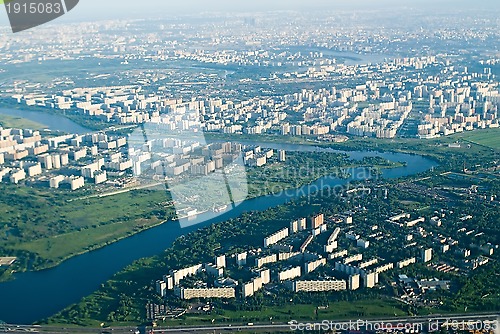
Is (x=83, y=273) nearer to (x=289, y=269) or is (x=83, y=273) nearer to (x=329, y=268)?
(x=289, y=269)

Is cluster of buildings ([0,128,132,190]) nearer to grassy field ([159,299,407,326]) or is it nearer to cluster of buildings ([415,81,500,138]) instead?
grassy field ([159,299,407,326])

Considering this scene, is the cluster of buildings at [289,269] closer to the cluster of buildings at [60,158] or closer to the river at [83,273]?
the river at [83,273]

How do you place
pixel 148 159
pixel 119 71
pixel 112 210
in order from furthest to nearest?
pixel 119 71 < pixel 148 159 < pixel 112 210

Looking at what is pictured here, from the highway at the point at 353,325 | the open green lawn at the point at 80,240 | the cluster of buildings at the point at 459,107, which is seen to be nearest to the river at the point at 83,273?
the open green lawn at the point at 80,240

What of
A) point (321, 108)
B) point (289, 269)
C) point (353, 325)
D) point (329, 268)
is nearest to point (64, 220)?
point (289, 269)

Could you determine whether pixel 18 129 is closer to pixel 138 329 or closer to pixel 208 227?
→ pixel 208 227

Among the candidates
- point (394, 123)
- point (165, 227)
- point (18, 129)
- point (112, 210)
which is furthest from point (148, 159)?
point (394, 123)
